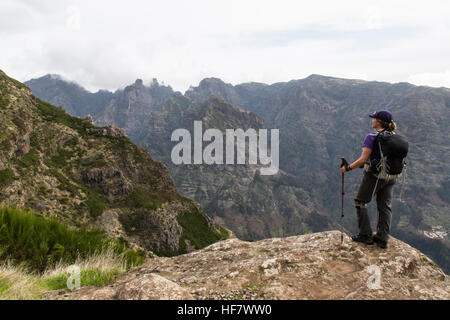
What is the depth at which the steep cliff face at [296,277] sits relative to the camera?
414 centimetres

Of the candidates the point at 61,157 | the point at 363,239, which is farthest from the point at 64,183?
the point at 363,239

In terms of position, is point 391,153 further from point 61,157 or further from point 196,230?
point 196,230

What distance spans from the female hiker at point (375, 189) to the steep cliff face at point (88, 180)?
57014 mm

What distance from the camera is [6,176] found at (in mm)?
65375

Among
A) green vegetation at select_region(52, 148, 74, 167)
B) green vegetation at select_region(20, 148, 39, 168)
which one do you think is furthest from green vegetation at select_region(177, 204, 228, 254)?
green vegetation at select_region(20, 148, 39, 168)

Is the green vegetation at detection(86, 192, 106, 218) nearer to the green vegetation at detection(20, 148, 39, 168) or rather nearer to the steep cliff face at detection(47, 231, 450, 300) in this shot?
the green vegetation at detection(20, 148, 39, 168)

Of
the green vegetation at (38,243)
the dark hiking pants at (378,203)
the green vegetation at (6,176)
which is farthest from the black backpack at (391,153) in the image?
the green vegetation at (6,176)

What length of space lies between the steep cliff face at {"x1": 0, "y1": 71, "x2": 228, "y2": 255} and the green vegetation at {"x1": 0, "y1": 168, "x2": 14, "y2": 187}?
193mm

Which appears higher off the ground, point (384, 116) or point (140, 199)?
point (384, 116)

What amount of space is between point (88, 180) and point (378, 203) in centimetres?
10834
